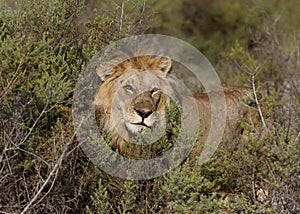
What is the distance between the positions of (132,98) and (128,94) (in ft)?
0.29

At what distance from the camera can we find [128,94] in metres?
5.62

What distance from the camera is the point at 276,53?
9.65 metres

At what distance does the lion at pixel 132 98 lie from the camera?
212 inches

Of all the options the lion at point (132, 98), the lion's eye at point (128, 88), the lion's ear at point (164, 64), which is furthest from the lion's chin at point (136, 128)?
the lion's ear at point (164, 64)

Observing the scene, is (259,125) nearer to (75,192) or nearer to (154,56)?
(154,56)

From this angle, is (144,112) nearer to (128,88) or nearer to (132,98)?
(132,98)

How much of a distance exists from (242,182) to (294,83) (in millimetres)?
3137

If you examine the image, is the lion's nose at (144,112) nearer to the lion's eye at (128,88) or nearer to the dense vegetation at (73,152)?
the lion's eye at (128,88)

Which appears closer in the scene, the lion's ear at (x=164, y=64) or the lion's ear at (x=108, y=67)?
the lion's ear at (x=108, y=67)

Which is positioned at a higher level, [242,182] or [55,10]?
[55,10]

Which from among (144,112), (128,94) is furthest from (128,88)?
(144,112)

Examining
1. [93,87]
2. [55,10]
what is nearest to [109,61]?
[93,87]

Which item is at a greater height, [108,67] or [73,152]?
[108,67]

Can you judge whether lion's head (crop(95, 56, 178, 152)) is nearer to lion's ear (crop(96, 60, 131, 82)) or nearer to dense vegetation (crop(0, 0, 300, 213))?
lion's ear (crop(96, 60, 131, 82))
